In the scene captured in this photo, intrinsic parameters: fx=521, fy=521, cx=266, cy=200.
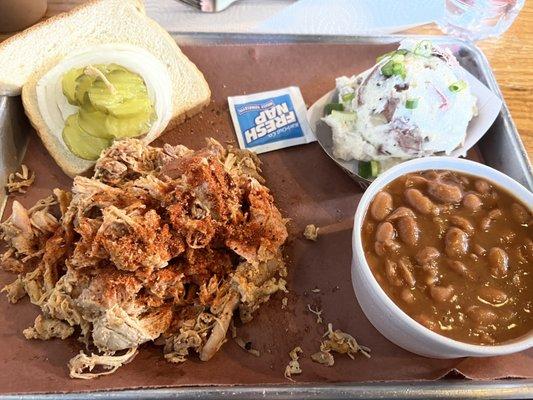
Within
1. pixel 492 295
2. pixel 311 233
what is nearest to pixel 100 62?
pixel 311 233

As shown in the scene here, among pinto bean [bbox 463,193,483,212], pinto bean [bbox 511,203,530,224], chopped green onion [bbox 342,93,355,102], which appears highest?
chopped green onion [bbox 342,93,355,102]

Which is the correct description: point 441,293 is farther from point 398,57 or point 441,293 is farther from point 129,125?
point 129,125

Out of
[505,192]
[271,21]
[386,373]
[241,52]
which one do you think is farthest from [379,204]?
[271,21]

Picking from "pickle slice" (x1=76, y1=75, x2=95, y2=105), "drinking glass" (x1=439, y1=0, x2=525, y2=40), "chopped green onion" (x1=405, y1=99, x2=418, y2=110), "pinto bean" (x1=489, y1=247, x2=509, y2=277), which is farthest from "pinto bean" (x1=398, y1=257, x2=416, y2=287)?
"drinking glass" (x1=439, y1=0, x2=525, y2=40)

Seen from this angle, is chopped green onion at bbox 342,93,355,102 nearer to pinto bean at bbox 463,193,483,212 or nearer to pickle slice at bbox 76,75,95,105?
pinto bean at bbox 463,193,483,212

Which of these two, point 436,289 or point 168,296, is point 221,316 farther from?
point 436,289

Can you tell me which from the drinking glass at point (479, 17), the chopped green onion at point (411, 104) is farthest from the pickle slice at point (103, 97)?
the drinking glass at point (479, 17)

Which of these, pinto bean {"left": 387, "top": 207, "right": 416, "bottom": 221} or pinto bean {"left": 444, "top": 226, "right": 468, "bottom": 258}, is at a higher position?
pinto bean {"left": 387, "top": 207, "right": 416, "bottom": 221}
